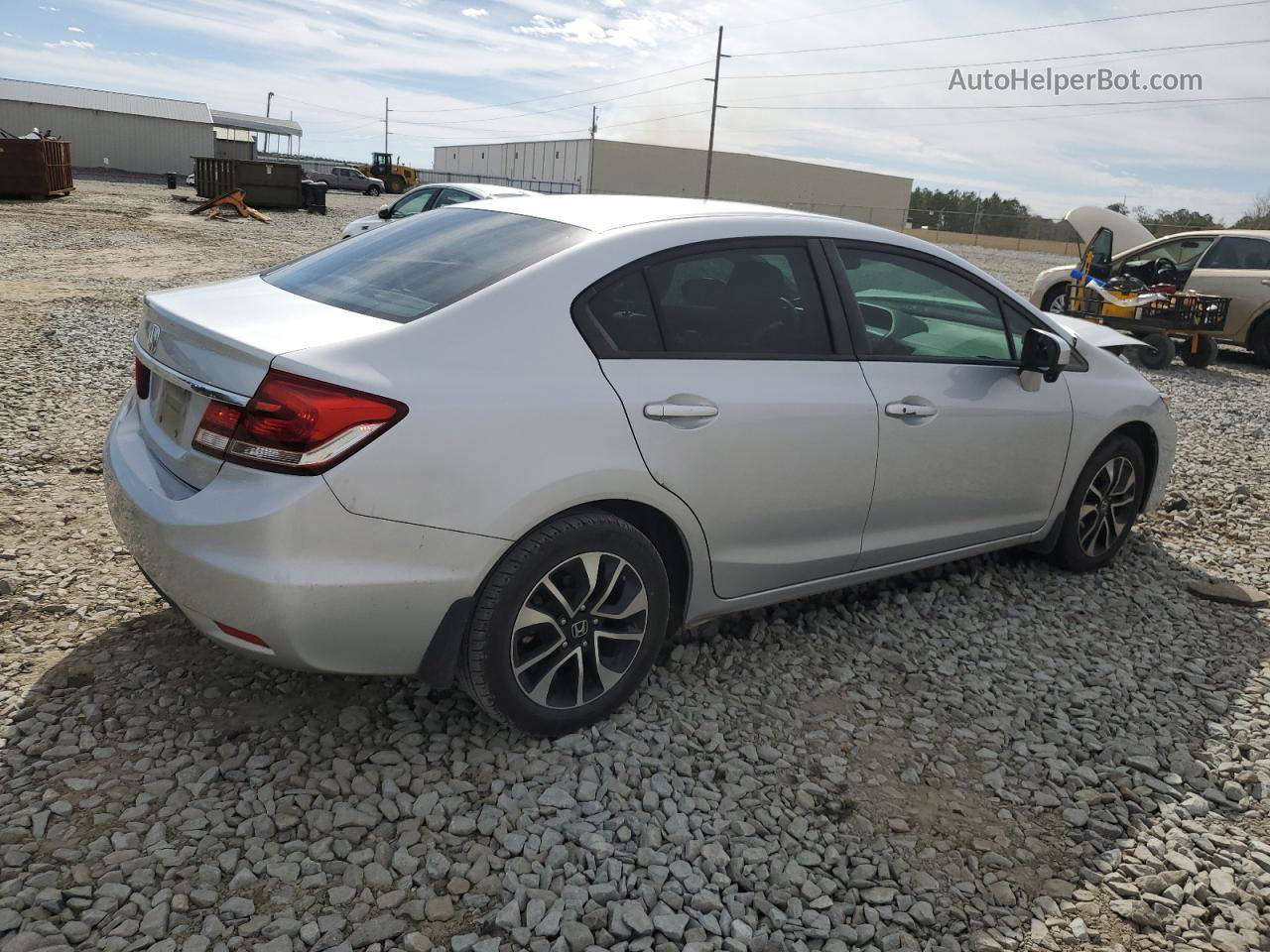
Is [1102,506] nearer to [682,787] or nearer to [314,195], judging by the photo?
[682,787]

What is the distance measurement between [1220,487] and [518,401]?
19.7ft

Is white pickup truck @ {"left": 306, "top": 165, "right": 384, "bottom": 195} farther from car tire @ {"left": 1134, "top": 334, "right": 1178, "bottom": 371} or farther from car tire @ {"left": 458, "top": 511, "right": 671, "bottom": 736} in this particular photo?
car tire @ {"left": 458, "top": 511, "right": 671, "bottom": 736}

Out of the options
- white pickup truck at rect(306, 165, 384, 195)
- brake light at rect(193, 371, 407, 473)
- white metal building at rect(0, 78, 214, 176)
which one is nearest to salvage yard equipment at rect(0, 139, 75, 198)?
white pickup truck at rect(306, 165, 384, 195)

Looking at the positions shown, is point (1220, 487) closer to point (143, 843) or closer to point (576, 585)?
point (576, 585)

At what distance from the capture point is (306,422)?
2.55m

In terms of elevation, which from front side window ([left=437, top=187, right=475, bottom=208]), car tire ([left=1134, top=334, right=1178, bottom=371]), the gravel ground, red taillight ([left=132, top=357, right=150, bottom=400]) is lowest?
the gravel ground

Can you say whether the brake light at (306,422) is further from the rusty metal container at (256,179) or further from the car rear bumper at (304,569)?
the rusty metal container at (256,179)

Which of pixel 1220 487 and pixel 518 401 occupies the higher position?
pixel 518 401

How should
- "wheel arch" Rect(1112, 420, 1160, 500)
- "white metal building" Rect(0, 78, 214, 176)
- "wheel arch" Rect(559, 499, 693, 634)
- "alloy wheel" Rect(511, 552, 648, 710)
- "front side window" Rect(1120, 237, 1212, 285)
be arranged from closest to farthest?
1. "alloy wheel" Rect(511, 552, 648, 710)
2. "wheel arch" Rect(559, 499, 693, 634)
3. "wheel arch" Rect(1112, 420, 1160, 500)
4. "front side window" Rect(1120, 237, 1212, 285)
5. "white metal building" Rect(0, 78, 214, 176)

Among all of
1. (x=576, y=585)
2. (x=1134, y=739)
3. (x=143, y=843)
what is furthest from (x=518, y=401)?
(x=1134, y=739)

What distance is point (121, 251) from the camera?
17.2 meters

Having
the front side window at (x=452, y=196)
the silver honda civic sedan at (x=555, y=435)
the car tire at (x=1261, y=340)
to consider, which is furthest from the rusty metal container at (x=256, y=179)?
the silver honda civic sedan at (x=555, y=435)

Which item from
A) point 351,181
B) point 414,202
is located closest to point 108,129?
point 351,181

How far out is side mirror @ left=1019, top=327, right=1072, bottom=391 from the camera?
4.11 m
